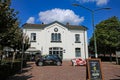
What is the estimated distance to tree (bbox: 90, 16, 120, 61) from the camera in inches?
1561

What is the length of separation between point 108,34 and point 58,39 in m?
11.4

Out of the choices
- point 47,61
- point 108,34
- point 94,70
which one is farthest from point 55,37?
point 94,70

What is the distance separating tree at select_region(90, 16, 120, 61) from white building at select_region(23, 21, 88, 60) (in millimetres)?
3953

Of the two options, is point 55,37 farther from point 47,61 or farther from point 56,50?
point 47,61

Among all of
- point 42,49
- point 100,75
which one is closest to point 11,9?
point 100,75

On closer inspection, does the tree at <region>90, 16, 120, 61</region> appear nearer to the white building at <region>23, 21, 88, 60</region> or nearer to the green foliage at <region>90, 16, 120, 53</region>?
the green foliage at <region>90, 16, 120, 53</region>

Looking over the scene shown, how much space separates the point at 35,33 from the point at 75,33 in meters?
9.64

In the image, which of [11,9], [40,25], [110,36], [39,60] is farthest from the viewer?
[40,25]

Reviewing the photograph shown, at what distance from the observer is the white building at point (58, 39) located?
137 ft

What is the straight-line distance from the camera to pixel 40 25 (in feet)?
142

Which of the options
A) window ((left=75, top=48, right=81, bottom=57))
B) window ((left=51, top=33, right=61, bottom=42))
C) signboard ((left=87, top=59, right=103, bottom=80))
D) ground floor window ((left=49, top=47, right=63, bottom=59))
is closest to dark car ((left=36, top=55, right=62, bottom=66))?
ground floor window ((left=49, top=47, right=63, bottom=59))

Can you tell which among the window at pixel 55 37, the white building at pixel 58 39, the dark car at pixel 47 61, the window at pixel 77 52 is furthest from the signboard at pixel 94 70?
the window at pixel 77 52

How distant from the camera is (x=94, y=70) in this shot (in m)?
10.9

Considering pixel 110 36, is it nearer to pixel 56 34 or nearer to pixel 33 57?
pixel 56 34
